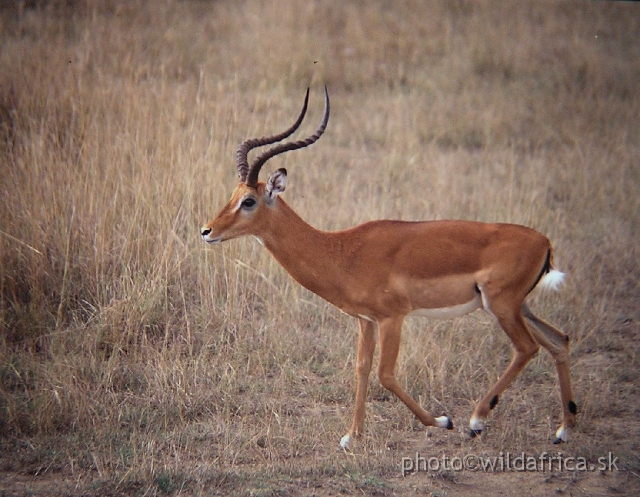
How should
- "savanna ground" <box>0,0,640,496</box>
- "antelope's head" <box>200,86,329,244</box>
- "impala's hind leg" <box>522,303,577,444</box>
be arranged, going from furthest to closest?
1. "impala's hind leg" <box>522,303,577,444</box>
2. "antelope's head" <box>200,86,329,244</box>
3. "savanna ground" <box>0,0,640,496</box>

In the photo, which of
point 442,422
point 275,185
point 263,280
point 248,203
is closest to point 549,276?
point 442,422

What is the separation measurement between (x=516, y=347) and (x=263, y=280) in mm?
2572

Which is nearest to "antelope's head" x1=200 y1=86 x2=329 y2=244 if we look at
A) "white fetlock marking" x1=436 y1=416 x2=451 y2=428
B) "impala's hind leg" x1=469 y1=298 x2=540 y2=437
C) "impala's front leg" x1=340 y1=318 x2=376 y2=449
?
"impala's front leg" x1=340 y1=318 x2=376 y2=449

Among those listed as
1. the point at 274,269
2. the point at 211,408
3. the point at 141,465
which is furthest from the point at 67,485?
the point at 274,269

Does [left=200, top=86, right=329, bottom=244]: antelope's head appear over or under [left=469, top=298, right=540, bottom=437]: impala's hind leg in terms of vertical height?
over

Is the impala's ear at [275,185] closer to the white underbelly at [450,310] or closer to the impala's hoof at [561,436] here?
the white underbelly at [450,310]

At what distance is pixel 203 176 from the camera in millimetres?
7953

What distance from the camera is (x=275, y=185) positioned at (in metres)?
5.38

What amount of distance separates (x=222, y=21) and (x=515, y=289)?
385 inches

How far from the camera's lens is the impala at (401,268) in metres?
5.30

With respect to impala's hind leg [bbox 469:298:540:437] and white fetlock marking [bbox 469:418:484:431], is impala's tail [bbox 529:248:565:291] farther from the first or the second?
white fetlock marking [bbox 469:418:484:431]

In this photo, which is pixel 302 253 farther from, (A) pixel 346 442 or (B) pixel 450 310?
(A) pixel 346 442

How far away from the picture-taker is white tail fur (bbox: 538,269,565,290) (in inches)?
210

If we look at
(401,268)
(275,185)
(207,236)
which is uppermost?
(275,185)
